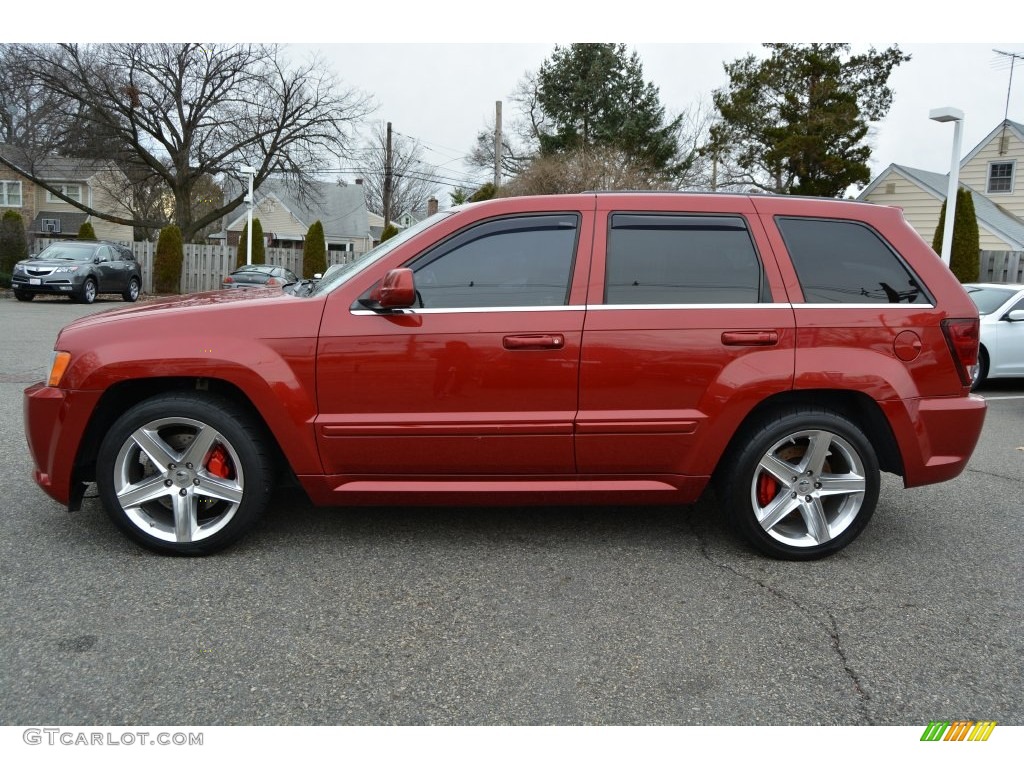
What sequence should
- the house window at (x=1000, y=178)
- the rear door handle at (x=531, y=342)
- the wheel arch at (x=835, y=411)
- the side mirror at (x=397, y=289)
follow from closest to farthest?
the side mirror at (x=397, y=289), the rear door handle at (x=531, y=342), the wheel arch at (x=835, y=411), the house window at (x=1000, y=178)

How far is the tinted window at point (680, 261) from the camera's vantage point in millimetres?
3783

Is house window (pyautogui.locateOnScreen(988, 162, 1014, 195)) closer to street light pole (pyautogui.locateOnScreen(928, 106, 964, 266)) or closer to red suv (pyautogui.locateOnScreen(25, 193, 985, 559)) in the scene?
street light pole (pyautogui.locateOnScreen(928, 106, 964, 266))

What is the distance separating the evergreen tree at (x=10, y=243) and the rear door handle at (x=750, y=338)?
2717 centimetres

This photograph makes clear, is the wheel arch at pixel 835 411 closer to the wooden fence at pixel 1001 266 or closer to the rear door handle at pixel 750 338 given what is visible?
the rear door handle at pixel 750 338

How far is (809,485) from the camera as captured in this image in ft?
12.8

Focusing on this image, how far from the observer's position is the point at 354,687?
8.91ft

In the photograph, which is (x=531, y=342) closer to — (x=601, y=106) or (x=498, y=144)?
(x=498, y=144)

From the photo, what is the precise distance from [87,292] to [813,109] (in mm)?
24027

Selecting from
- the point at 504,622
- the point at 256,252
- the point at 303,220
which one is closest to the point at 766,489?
the point at 504,622

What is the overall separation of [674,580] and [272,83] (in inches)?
1307

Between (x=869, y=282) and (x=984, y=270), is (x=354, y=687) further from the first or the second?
(x=984, y=270)

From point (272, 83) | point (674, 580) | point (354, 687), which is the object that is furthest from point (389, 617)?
point (272, 83)
